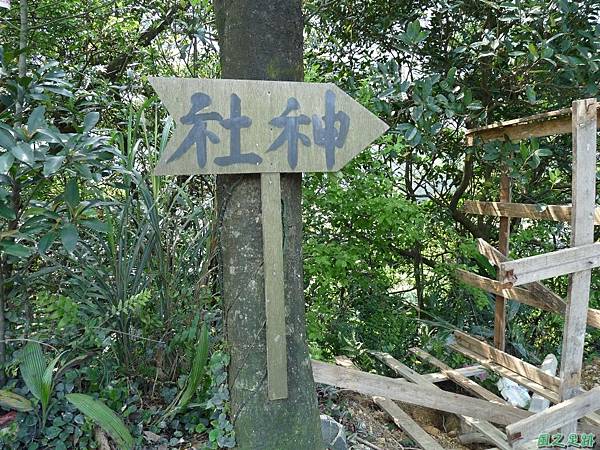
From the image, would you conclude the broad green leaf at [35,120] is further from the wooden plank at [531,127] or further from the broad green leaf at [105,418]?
the wooden plank at [531,127]

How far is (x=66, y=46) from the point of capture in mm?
3404

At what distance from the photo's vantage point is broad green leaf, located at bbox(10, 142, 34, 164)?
55.2 inches

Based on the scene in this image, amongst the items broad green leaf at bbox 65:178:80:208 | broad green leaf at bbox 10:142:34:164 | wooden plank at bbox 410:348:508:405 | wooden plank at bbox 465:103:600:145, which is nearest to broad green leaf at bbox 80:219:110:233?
broad green leaf at bbox 65:178:80:208

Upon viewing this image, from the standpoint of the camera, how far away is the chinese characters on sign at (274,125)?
1458mm

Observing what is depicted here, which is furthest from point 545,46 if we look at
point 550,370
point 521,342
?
point 521,342

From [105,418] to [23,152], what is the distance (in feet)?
2.81

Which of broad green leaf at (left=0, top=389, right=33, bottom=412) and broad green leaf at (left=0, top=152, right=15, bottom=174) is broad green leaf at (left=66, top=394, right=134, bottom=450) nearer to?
broad green leaf at (left=0, top=389, right=33, bottom=412)

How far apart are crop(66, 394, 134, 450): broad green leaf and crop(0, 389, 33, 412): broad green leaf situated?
14 centimetres

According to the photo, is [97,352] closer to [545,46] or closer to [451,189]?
[545,46]

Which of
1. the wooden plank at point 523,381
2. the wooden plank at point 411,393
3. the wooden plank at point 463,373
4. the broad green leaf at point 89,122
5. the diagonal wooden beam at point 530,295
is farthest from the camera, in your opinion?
the wooden plank at point 463,373

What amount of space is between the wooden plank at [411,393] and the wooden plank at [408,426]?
15 centimetres

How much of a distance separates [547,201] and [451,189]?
76 cm

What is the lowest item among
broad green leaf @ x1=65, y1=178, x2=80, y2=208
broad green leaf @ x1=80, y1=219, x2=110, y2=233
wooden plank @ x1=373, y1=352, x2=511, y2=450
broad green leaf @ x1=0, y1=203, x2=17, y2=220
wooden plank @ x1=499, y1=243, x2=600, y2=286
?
wooden plank @ x1=373, y1=352, x2=511, y2=450

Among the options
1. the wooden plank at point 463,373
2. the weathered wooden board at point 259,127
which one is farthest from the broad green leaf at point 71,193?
the wooden plank at point 463,373
